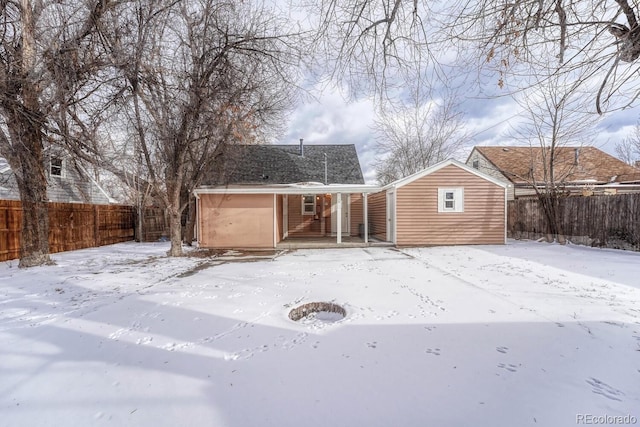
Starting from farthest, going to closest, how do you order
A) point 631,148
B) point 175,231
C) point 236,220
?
1. point 631,148
2. point 236,220
3. point 175,231

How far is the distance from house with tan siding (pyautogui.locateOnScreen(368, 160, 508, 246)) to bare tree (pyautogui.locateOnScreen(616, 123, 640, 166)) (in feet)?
44.7

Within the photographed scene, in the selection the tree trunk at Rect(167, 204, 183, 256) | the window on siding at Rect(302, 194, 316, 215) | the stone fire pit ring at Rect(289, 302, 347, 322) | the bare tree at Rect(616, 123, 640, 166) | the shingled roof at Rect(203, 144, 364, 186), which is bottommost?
the stone fire pit ring at Rect(289, 302, 347, 322)

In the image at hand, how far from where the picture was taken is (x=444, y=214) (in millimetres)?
11430

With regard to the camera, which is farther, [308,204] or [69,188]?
[308,204]

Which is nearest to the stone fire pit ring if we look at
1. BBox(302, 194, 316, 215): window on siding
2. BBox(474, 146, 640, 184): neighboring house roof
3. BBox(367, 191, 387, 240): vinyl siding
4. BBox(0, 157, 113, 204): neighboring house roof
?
BBox(367, 191, 387, 240): vinyl siding

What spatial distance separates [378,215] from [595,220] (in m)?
8.02

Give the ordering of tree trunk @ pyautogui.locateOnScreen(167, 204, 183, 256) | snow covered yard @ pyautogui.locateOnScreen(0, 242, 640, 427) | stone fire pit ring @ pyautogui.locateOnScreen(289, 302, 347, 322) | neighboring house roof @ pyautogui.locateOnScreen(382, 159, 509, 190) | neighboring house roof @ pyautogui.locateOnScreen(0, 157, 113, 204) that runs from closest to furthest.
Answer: snow covered yard @ pyautogui.locateOnScreen(0, 242, 640, 427)
stone fire pit ring @ pyautogui.locateOnScreen(289, 302, 347, 322)
tree trunk @ pyautogui.locateOnScreen(167, 204, 183, 256)
neighboring house roof @ pyautogui.locateOnScreen(382, 159, 509, 190)
neighboring house roof @ pyautogui.locateOnScreen(0, 157, 113, 204)

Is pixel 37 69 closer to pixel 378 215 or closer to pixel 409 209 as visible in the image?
pixel 409 209

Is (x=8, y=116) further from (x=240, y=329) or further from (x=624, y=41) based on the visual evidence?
(x=624, y=41)

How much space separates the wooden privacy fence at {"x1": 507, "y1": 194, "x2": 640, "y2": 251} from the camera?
892 cm

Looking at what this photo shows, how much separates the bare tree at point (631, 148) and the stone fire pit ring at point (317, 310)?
23.0 m

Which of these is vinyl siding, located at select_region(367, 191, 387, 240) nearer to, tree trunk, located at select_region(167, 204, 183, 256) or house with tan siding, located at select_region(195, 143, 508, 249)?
house with tan siding, located at select_region(195, 143, 508, 249)

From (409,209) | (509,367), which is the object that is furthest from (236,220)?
(509,367)

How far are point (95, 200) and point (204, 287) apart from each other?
1407 centimetres
